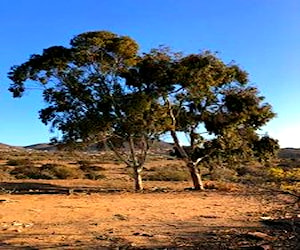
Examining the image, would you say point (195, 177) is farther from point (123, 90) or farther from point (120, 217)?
point (120, 217)

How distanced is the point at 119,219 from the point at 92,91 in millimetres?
12448

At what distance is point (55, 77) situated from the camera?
27078 mm

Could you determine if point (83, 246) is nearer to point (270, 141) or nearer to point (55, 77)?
point (55, 77)

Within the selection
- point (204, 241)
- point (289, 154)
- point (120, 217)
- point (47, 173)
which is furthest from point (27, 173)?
point (289, 154)

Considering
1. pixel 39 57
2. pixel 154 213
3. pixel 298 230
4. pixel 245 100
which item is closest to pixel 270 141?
pixel 245 100

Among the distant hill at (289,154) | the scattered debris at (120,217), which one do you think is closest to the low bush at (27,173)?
the scattered debris at (120,217)

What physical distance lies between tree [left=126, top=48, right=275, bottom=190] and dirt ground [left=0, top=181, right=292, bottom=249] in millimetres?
5965

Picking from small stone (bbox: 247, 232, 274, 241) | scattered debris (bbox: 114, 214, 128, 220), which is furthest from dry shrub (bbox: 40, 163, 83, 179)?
small stone (bbox: 247, 232, 274, 241)

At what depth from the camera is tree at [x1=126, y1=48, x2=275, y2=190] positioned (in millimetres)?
26469

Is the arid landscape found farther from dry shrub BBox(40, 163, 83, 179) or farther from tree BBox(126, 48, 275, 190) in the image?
dry shrub BBox(40, 163, 83, 179)

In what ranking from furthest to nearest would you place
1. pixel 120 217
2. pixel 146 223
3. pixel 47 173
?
pixel 47 173 < pixel 120 217 < pixel 146 223

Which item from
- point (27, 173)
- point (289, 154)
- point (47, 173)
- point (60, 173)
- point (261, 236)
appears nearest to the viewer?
point (261, 236)

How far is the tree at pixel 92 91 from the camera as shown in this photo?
25984 mm

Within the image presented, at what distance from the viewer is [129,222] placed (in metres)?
15.1
